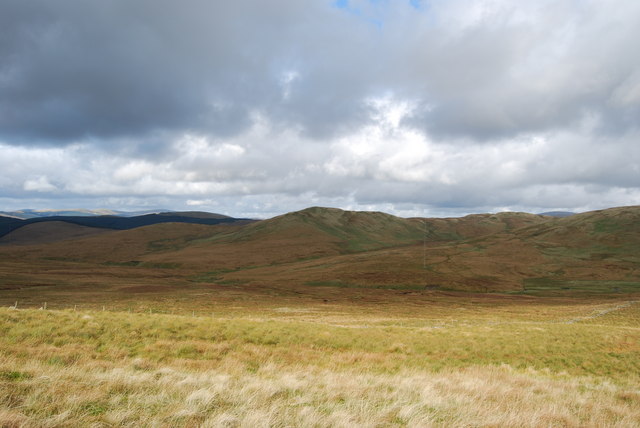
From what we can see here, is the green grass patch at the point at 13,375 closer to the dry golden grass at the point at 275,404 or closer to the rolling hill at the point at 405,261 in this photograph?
the dry golden grass at the point at 275,404

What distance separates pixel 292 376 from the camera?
35.6ft

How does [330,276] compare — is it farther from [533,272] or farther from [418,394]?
[418,394]

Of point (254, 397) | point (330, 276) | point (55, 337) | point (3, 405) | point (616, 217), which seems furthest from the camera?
point (616, 217)

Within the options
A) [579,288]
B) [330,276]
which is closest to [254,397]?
[330,276]

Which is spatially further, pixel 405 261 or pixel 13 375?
pixel 405 261

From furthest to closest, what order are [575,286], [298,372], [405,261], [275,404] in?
1. [405,261]
2. [575,286]
3. [298,372]
4. [275,404]

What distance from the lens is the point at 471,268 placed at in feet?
405

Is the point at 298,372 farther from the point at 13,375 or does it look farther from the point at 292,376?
the point at 13,375

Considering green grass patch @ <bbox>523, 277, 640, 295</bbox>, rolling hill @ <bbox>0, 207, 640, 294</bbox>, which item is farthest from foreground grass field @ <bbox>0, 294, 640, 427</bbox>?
green grass patch @ <bbox>523, 277, 640, 295</bbox>

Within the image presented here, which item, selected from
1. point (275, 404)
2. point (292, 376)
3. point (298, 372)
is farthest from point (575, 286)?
point (275, 404)

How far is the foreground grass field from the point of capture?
21.0 feet

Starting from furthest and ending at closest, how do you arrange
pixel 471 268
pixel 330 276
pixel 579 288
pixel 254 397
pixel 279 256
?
pixel 279 256
pixel 471 268
pixel 330 276
pixel 579 288
pixel 254 397

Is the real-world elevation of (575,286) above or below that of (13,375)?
below

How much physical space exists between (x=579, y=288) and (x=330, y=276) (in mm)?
70358
